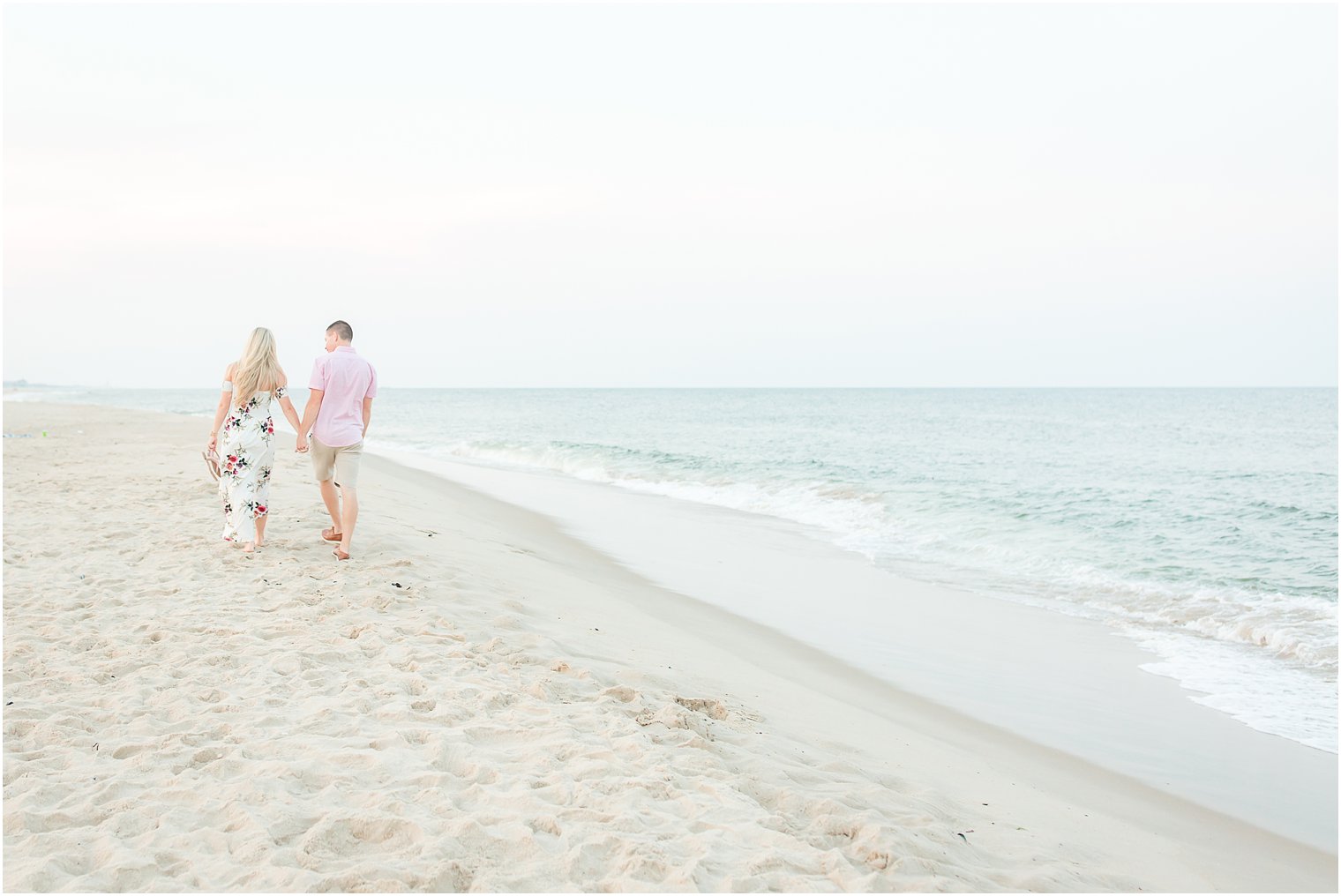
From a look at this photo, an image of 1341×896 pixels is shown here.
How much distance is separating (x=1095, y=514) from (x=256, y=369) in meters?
12.9

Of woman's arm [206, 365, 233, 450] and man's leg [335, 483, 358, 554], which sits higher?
woman's arm [206, 365, 233, 450]

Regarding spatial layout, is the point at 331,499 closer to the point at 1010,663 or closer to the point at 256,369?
the point at 256,369

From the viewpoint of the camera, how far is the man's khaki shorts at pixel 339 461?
641 centimetres

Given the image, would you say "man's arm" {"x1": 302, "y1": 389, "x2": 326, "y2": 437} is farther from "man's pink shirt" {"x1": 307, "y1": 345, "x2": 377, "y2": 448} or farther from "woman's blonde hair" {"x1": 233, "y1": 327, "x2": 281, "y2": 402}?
"woman's blonde hair" {"x1": 233, "y1": 327, "x2": 281, "y2": 402}

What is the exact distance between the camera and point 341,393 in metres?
6.29

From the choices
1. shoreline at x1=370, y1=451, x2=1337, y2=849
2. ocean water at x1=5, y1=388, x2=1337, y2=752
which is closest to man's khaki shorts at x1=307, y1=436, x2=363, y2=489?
shoreline at x1=370, y1=451, x2=1337, y2=849

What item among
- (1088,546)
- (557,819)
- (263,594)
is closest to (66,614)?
(263,594)

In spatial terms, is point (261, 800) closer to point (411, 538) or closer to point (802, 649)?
point (802, 649)

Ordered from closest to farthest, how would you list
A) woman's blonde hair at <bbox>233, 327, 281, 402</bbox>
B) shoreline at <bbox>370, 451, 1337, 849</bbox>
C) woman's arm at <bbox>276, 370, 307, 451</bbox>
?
shoreline at <bbox>370, 451, 1337, 849</bbox>
woman's arm at <bbox>276, 370, 307, 451</bbox>
woman's blonde hair at <bbox>233, 327, 281, 402</bbox>

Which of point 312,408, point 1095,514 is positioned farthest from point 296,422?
point 1095,514

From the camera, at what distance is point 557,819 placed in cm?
288

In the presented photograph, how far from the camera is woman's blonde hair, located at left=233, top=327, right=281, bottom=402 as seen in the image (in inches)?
251

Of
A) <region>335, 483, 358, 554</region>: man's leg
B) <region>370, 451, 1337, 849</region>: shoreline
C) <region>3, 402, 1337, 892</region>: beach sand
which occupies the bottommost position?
<region>370, 451, 1337, 849</region>: shoreline

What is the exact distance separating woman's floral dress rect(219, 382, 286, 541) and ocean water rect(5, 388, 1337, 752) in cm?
656
